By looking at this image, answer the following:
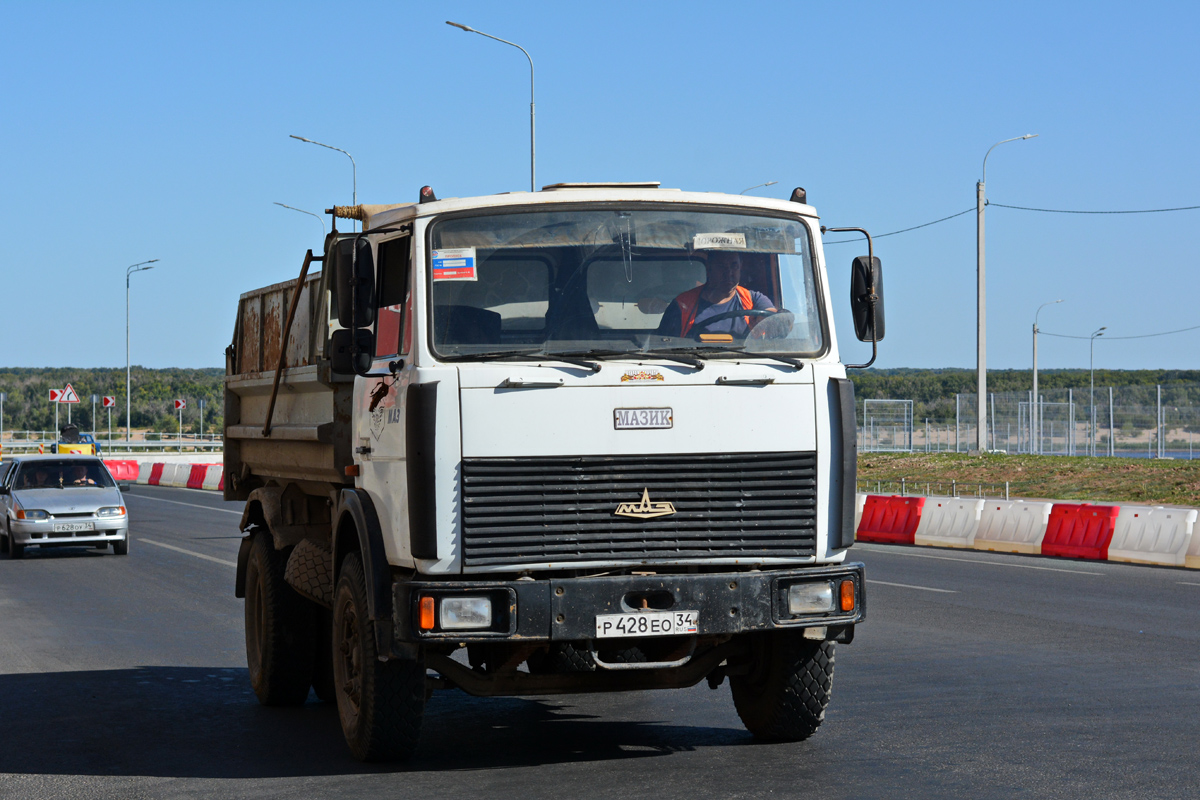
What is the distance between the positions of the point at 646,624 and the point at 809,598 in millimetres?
790

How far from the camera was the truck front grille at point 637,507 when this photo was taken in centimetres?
662

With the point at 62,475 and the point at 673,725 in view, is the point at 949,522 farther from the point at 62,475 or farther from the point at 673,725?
the point at 673,725

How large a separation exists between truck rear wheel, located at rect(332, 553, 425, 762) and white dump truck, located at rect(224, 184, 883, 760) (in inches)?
0.6

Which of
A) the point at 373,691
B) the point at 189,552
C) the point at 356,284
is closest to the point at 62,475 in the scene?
the point at 189,552

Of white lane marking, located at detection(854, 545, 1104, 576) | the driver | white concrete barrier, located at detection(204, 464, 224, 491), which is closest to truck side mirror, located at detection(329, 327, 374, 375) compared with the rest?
the driver

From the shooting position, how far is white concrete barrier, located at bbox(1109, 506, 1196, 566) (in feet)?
62.8

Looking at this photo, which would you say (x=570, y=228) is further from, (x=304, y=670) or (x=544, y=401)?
(x=304, y=670)

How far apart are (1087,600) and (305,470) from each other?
9034mm

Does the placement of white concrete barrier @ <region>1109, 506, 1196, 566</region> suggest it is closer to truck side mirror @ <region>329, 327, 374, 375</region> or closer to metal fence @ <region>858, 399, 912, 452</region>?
truck side mirror @ <region>329, 327, 374, 375</region>

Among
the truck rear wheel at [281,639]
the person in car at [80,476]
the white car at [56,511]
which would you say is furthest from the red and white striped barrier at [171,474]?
the truck rear wheel at [281,639]

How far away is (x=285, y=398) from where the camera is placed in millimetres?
9117

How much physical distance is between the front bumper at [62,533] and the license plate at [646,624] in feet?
54.1

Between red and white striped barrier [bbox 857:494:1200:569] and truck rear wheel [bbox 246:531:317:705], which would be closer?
truck rear wheel [bbox 246:531:317:705]

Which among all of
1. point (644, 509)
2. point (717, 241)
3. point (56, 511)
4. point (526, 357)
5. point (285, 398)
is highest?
point (717, 241)
